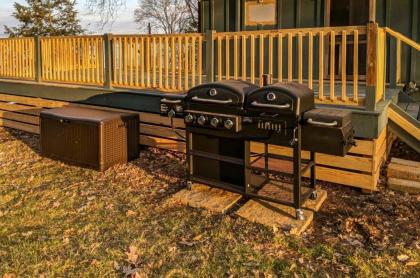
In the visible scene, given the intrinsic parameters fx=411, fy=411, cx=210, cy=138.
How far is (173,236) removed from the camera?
3807mm

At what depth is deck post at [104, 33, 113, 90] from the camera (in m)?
6.66

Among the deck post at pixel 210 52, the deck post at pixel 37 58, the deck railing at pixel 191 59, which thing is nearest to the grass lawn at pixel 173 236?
the deck railing at pixel 191 59

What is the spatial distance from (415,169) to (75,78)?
5.68m

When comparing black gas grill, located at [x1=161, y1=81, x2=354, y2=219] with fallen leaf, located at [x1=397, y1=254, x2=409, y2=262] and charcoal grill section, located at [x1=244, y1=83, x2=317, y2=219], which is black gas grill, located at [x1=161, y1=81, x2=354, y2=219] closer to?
charcoal grill section, located at [x1=244, y1=83, x2=317, y2=219]

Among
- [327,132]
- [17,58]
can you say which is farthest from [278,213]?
[17,58]

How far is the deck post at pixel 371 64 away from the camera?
4.30 m

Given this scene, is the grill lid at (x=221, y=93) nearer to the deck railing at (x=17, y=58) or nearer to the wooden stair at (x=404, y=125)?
the wooden stair at (x=404, y=125)

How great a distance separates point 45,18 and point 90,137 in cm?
2961

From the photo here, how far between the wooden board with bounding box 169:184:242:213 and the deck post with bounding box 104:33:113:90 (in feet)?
9.52

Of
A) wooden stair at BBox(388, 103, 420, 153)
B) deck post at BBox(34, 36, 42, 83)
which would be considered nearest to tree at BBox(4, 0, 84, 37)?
deck post at BBox(34, 36, 42, 83)

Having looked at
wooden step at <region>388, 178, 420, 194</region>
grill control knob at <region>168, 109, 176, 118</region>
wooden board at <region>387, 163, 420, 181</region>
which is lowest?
wooden step at <region>388, 178, 420, 194</region>

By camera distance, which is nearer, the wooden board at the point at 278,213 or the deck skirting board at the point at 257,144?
the wooden board at the point at 278,213

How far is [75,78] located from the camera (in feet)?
24.3

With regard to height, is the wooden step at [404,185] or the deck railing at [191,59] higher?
the deck railing at [191,59]
